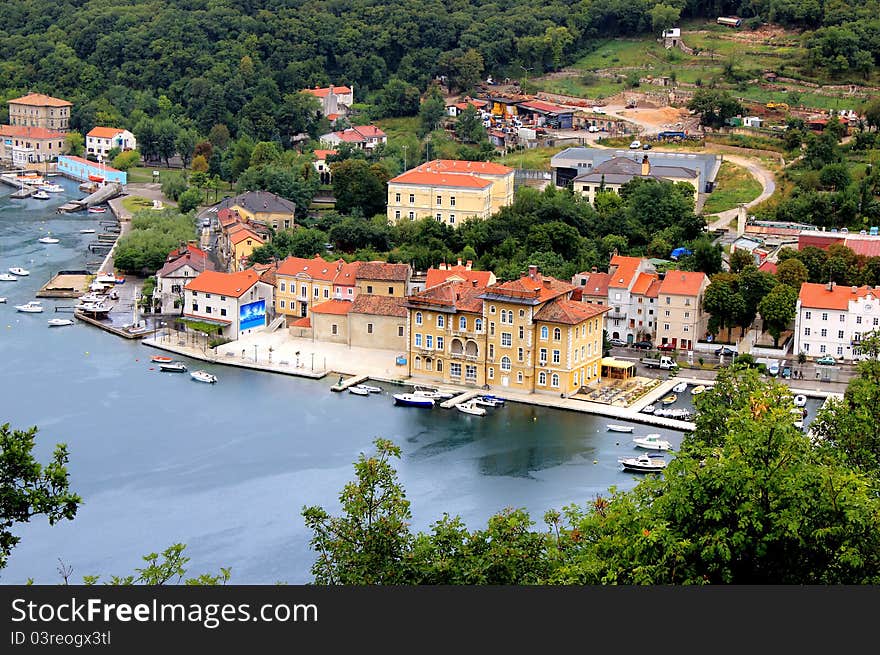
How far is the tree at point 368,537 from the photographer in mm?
10773

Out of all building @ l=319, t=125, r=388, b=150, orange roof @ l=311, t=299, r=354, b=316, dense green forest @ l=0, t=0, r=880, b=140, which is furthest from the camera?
dense green forest @ l=0, t=0, r=880, b=140

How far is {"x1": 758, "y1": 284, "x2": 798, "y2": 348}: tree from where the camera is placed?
80.3 feet

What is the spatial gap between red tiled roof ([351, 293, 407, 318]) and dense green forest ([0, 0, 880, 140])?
755 inches

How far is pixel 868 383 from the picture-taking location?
46.6 feet

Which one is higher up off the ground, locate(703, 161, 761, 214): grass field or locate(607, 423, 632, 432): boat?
locate(703, 161, 761, 214): grass field

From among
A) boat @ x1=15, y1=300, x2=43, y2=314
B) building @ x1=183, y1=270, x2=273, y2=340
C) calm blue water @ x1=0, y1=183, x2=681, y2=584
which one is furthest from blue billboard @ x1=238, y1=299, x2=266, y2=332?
boat @ x1=15, y1=300, x2=43, y2=314

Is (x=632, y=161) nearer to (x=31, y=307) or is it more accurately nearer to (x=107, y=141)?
(x=31, y=307)

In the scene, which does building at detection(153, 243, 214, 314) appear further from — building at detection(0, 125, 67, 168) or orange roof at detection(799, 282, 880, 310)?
building at detection(0, 125, 67, 168)

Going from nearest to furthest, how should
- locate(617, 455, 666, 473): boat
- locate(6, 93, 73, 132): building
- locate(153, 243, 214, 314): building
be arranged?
1. locate(617, 455, 666, 473): boat
2. locate(153, 243, 214, 314): building
3. locate(6, 93, 73, 132): building

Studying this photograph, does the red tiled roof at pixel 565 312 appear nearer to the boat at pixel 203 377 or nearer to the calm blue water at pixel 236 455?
the calm blue water at pixel 236 455

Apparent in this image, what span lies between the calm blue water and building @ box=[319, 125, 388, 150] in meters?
15.6

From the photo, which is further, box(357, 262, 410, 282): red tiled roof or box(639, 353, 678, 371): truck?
box(357, 262, 410, 282): red tiled roof

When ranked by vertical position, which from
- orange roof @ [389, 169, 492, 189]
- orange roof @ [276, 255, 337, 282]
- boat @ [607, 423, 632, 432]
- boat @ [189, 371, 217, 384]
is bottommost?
boat @ [607, 423, 632, 432]

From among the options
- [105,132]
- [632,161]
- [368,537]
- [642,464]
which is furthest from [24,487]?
[105,132]
